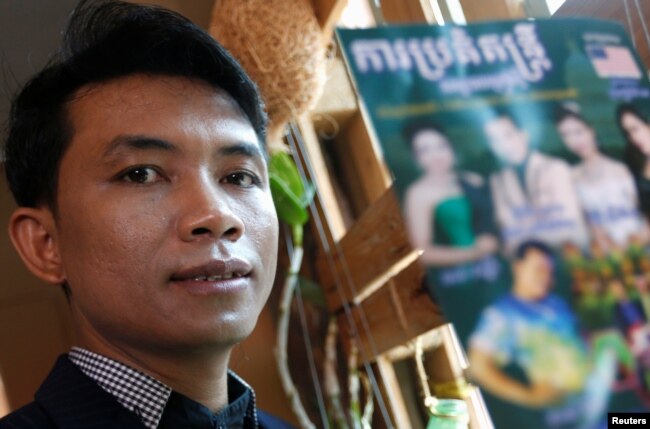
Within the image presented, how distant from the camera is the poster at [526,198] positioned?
42 cm

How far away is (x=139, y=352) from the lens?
82cm

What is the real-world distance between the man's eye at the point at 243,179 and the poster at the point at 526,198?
1.36 feet

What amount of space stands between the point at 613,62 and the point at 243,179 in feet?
1.55

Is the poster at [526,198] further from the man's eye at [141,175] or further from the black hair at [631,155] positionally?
the man's eye at [141,175]

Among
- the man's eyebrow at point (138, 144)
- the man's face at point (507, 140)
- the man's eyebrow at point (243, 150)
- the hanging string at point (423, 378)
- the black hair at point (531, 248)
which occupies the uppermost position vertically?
the man's eyebrow at point (138, 144)

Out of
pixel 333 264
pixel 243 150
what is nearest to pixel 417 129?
pixel 243 150

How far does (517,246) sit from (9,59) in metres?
1.56

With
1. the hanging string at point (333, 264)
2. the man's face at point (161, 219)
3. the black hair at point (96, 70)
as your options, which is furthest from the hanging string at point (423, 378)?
the black hair at point (96, 70)

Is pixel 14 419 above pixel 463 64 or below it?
below

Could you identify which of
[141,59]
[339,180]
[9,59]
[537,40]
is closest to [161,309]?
[141,59]

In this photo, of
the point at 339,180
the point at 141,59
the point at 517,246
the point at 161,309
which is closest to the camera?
the point at 517,246

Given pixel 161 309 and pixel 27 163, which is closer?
pixel 161 309

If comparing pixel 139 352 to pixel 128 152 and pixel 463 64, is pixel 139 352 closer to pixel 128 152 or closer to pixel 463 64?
pixel 128 152

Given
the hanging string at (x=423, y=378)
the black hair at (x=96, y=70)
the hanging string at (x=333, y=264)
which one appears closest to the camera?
the black hair at (x=96, y=70)
